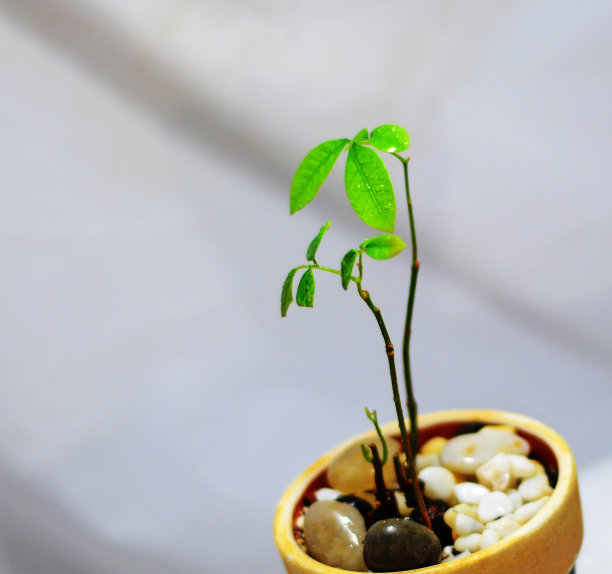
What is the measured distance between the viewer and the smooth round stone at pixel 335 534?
768 mm

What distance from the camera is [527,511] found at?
0.79 m

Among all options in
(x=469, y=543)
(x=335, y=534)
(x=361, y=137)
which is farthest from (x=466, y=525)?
(x=361, y=137)

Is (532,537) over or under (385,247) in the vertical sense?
under

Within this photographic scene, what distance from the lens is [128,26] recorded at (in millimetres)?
1270

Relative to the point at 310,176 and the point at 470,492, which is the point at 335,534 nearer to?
the point at 470,492

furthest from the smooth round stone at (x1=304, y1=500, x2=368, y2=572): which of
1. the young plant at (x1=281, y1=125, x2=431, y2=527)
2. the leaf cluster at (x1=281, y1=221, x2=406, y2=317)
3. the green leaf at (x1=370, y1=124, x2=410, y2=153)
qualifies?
the green leaf at (x1=370, y1=124, x2=410, y2=153)

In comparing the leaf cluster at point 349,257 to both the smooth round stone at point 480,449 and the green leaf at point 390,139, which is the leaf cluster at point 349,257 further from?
the smooth round stone at point 480,449

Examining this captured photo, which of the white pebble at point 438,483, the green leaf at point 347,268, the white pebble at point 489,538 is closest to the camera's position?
the green leaf at point 347,268

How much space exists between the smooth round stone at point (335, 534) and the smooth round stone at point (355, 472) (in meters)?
0.06

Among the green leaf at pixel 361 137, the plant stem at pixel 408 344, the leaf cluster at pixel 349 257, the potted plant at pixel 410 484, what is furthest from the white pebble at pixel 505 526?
the green leaf at pixel 361 137

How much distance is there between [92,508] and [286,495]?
1.40 ft

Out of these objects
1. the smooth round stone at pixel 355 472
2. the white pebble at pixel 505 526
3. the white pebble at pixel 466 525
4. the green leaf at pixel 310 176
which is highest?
the green leaf at pixel 310 176

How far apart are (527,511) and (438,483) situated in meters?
0.10

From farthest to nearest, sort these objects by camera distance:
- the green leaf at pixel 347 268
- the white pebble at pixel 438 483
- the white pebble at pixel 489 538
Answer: the white pebble at pixel 438 483, the white pebble at pixel 489 538, the green leaf at pixel 347 268
